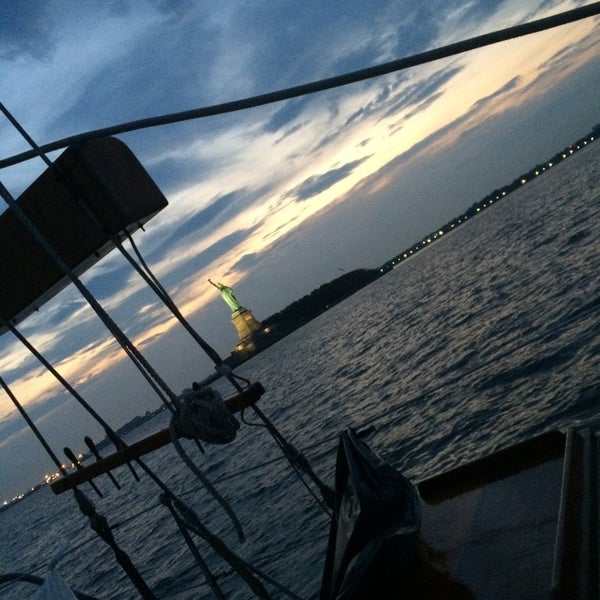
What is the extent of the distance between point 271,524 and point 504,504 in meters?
16.4

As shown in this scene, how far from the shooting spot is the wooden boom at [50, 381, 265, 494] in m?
3.61

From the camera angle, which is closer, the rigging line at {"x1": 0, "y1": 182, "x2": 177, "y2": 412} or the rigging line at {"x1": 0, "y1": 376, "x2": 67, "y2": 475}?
the rigging line at {"x1": 0, "y1": 182, "x2": 177, "y2": 412}

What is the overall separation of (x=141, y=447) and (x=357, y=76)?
9.43ft

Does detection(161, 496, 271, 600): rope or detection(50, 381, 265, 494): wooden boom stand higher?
detection(50, 381, 265, 494): wooden boom

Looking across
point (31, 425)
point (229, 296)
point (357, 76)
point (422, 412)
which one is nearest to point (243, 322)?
point (229, 296)

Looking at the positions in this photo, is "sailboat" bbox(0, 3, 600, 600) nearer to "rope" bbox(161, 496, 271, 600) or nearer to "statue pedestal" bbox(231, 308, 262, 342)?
"rope" bbox(161, 496, 271, 600)

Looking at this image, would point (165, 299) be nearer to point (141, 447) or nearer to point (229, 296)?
point (141, 447)

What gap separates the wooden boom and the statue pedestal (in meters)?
182

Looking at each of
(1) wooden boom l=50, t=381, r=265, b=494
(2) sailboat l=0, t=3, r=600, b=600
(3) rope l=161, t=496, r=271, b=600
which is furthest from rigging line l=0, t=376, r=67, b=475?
(3) rope l=161, t=496, r=271, b=600

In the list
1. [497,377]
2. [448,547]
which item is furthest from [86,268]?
[497,377]

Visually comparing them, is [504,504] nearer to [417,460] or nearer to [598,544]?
[598,544]

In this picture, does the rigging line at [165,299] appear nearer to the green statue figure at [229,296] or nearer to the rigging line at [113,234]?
the rigging line at [113,234]

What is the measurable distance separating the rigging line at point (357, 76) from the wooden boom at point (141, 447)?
6.11 ft

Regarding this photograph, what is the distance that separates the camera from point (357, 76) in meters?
2.25
